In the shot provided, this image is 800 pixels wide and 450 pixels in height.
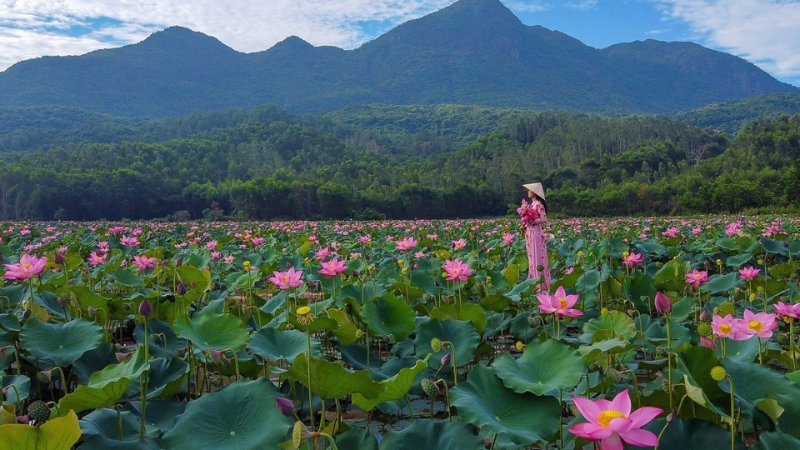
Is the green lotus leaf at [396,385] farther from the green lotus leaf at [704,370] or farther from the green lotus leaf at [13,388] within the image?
the green lotus leaf at [13,388]

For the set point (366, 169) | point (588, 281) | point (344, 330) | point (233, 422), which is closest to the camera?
point (233, 422)

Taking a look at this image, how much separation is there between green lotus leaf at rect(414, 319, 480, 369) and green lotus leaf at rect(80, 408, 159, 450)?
1.14m

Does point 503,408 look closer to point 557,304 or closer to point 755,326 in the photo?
point 557,304

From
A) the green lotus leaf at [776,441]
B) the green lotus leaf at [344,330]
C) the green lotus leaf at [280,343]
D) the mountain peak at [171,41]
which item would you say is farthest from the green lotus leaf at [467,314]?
the mountain peak at [171,41]

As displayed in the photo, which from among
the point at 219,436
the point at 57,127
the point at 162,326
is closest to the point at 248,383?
the point at 219,436

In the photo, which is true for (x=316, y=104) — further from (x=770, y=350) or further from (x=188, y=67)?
(x=770, y=350)

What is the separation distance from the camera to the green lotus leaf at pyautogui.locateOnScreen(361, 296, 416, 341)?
107 inches

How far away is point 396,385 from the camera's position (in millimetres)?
1683

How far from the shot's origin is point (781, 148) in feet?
164

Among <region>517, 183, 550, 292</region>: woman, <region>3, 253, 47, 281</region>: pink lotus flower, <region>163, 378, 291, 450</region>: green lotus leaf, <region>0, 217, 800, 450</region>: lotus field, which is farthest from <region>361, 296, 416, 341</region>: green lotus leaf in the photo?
<region>517, 183, 550, 292</region>: woman

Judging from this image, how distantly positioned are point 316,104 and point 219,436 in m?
176

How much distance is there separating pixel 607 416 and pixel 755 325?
1.09 m

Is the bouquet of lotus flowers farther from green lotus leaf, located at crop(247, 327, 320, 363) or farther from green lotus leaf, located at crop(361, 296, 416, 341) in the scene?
green lotus leaf, located at crop(247, 327, 320, 363)

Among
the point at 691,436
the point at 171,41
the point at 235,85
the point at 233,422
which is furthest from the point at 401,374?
the point at 171,41
